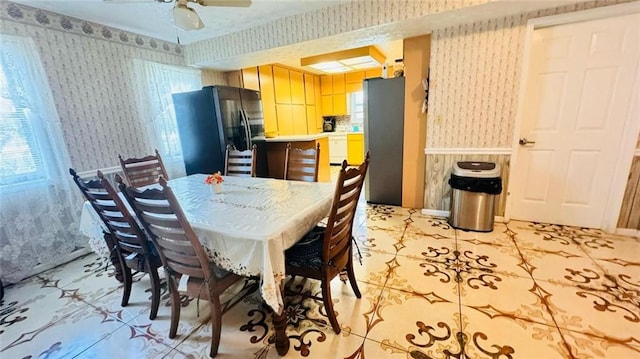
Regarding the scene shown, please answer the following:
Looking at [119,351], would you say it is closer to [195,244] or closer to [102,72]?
[195,244]

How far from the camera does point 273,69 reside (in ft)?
16.3

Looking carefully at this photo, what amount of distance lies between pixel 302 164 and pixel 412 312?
1.48 meters

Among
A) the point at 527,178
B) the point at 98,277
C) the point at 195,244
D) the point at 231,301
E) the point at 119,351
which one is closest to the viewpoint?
the point at 195,244

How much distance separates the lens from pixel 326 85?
6723 millimetres

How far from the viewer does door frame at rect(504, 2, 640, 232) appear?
2238mm

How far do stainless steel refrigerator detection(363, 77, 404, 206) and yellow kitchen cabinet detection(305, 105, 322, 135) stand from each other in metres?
2.97

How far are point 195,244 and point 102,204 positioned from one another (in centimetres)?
82

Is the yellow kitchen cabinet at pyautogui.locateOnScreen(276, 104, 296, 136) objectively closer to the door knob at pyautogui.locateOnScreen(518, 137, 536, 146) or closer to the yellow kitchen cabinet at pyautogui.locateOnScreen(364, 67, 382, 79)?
the yellow kitchen cabinet at pyautogui.locateOnScreen(364, 67, 382, 79)

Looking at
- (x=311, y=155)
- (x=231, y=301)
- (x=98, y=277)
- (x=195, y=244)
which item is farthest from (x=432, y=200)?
(x=98, y=277)

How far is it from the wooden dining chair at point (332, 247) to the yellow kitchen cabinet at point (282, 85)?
4086 mm

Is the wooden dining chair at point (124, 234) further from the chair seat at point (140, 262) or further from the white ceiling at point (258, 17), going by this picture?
the white ceiling at point (258, 17)

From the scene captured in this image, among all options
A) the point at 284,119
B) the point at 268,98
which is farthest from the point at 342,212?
the point at 284,119

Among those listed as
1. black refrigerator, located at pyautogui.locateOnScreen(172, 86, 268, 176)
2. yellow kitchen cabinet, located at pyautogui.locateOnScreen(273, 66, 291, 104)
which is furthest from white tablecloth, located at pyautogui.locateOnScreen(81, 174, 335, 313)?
yellow kitchen cabinet, located at pyautogui.locateOnScreen(273, 66, 291, 104)

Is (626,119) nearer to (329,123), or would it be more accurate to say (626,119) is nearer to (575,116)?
(575,116)
